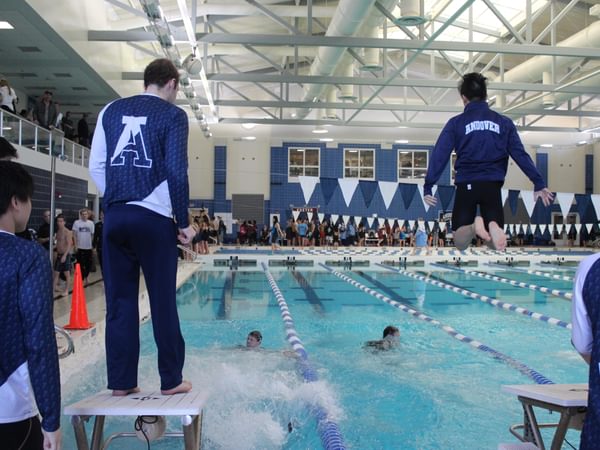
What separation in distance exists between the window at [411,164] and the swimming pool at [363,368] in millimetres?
15732

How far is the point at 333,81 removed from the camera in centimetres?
1373

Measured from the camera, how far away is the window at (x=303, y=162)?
87.0 ft

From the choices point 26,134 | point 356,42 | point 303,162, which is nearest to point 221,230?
point 303,162

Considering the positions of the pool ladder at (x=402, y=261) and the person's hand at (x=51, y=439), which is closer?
the person's hand at (x=51, y=439)

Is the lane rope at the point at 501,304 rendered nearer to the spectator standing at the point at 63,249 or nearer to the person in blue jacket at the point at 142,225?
the person in blue jacket at the point at 142,225

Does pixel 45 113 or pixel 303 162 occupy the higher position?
pixel 303 162

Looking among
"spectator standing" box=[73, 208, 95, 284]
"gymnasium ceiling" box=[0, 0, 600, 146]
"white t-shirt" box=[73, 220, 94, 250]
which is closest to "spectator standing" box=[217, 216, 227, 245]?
"gymnasium ceiling" box=[0, 0, 600, 146]

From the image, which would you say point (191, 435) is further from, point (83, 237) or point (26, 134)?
point (26, 134)

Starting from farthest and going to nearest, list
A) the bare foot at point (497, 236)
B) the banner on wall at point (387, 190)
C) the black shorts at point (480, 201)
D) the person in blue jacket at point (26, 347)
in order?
the banner on wall at point (387, 190) → the black shorts at point (480, 201) → the bare foot at point (497, 236) → the person in blue jacket at point (26, 347)

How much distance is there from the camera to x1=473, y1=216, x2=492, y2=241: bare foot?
363 cm

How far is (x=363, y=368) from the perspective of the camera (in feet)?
20.0

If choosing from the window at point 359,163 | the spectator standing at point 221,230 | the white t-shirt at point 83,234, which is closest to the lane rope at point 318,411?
the white t-shirt at point 83,234

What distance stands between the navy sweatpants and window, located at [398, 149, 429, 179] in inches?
993

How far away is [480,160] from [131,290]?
2320mm
